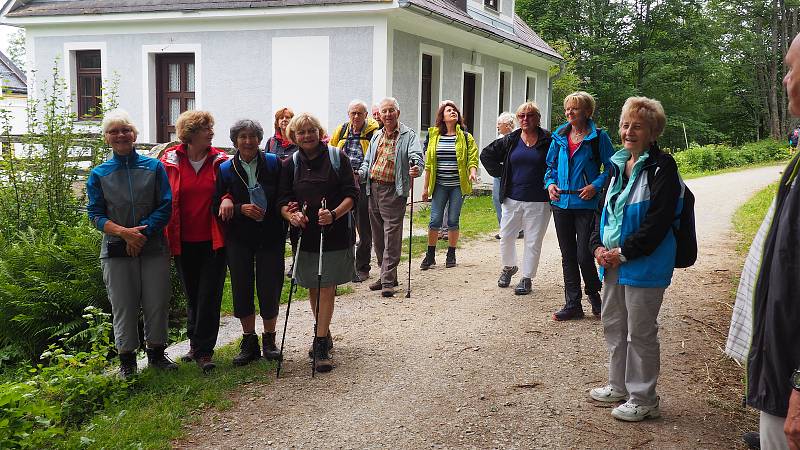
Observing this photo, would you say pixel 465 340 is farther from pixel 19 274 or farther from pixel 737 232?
pixel 737 232

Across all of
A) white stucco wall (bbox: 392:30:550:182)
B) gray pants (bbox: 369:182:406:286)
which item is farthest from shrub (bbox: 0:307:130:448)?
white stucco wall (bbox: 392:30:550:182)

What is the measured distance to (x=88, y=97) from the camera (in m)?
17.7

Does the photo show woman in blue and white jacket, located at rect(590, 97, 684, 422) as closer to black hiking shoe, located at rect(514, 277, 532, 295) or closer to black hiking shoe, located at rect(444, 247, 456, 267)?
black hiking shoe, located at rect(514, 277, 532, 295)

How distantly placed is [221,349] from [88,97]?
13.7 meters

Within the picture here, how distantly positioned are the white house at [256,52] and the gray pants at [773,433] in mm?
12492

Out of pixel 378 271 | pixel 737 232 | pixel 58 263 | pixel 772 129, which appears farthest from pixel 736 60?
pixel 58 263

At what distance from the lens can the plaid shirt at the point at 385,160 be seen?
8.06 meters

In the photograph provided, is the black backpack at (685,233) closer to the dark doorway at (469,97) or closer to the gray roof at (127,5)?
the gray roof at (127,5)

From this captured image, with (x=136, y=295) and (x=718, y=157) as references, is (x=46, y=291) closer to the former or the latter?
(x=136, y=295)

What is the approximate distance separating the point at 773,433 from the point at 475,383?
2.90m

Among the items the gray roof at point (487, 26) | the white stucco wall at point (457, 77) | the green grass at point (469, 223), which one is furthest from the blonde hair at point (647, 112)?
the white stucco wall at point (457, 77)

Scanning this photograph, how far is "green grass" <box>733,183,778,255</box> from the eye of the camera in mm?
11134

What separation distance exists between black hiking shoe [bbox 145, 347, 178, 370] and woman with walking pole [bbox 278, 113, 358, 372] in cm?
103

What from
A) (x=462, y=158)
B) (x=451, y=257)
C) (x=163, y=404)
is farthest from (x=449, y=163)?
(x=163, y=404)
